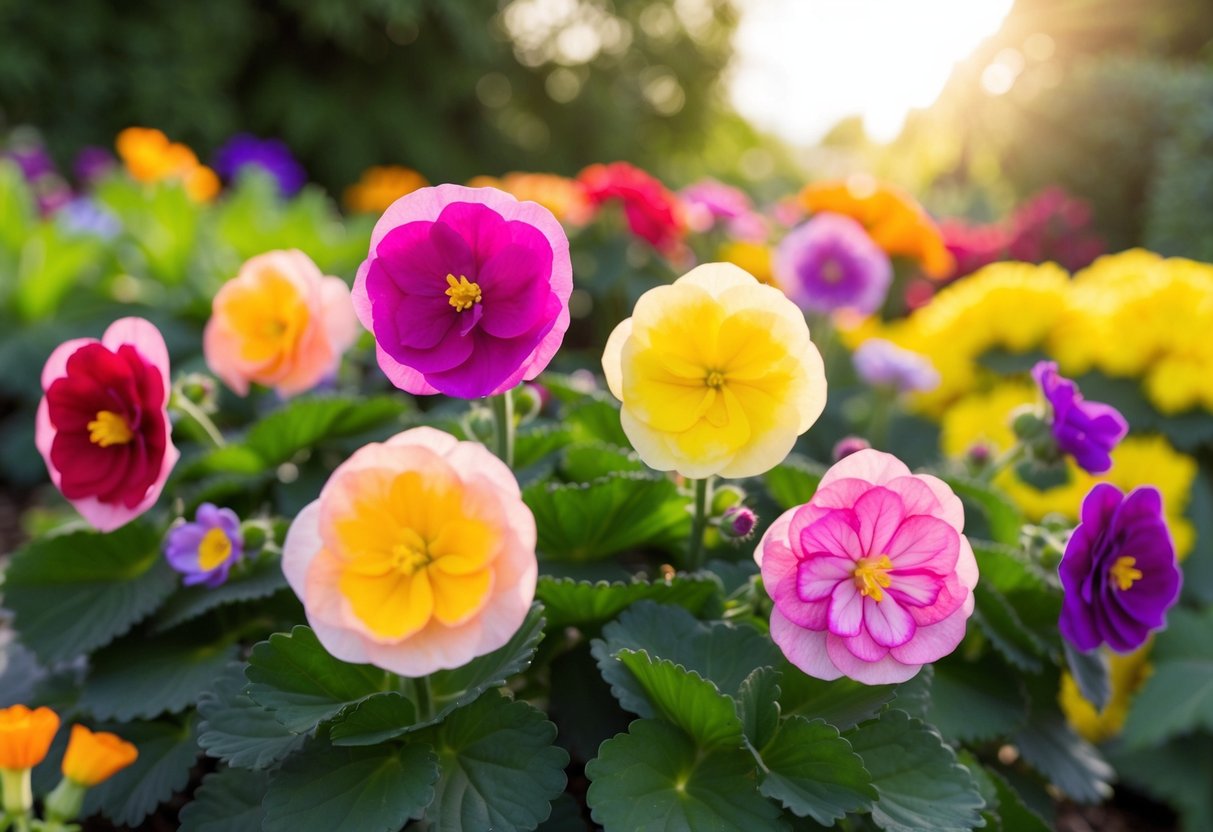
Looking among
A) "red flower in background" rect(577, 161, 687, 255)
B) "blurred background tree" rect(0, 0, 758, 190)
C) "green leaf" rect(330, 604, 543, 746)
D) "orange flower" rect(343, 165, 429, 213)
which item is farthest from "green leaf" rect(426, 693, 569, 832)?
"blurred background tree" rect(0, 0, 758, 190)

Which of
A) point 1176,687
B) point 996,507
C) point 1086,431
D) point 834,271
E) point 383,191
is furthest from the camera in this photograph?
point 383,191

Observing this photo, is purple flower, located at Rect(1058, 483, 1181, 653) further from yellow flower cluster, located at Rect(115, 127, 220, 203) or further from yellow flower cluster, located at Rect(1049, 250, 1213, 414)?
yellow flower cluster, located at Rect(115, 127, 220, 203)

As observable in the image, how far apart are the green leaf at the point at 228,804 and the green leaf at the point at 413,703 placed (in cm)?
21

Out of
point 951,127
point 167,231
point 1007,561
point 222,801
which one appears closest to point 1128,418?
point 1007,561

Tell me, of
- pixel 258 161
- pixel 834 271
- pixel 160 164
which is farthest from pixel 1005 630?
pixel 258 161

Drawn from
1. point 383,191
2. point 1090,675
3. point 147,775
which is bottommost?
point 383,191

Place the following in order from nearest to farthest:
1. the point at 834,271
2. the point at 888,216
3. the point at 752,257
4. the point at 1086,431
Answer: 1. the point at 1086,431
2. the point at 834,271
3. the point at 888,216
4. the point at 752,257

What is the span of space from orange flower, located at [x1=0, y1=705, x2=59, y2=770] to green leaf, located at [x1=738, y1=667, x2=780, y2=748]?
2.16 feet

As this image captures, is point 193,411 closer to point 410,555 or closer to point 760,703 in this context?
point 410,555

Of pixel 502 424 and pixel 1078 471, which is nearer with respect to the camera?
pixel 502 424

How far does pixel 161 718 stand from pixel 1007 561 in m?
1.09

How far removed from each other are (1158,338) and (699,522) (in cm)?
136

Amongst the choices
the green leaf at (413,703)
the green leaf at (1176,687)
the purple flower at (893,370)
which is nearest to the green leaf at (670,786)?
the green leaf at (413,703)

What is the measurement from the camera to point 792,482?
1364 millimetres
